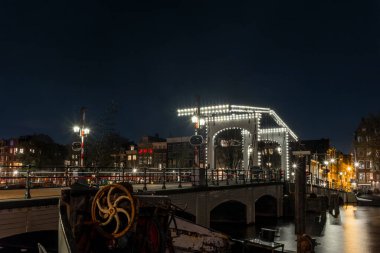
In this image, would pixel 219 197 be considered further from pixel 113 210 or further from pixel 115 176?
pixel 113 210

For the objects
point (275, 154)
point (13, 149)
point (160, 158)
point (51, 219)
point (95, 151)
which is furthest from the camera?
point (13, 149)

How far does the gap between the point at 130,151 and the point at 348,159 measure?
91697 millimetres

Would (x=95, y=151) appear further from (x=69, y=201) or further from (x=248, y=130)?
(x=69, y=201)

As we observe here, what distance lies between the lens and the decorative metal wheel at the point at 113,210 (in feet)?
23.4

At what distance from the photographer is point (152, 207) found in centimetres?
852

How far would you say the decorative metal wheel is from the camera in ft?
23.4

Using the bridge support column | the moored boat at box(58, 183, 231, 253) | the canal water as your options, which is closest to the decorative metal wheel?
the moored boat at box(58, 183, 231, 253)

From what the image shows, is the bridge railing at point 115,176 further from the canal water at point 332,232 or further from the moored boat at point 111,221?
the canal water at point 332,232

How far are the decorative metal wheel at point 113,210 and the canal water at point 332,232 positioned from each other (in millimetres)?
14786

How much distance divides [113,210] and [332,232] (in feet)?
73.2

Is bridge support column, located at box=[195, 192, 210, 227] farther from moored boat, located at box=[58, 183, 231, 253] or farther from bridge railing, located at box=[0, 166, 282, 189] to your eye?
moored boat, located at box=[58, 183, 231, 253]

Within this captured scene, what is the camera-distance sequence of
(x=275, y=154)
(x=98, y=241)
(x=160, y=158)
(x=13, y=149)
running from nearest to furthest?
(x=98, y=241) < (x=275, y=154) < (x=160, y=158) < (x=13, y=149)

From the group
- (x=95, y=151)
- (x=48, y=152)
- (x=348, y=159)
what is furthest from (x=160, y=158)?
(x=348, y=159)

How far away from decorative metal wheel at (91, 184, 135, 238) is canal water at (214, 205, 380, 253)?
1479 centimetres
